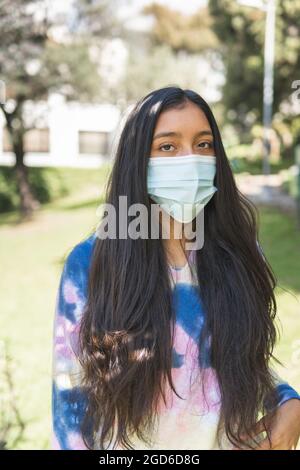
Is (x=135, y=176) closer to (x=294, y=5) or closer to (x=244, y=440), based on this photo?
(x=244, y=440)

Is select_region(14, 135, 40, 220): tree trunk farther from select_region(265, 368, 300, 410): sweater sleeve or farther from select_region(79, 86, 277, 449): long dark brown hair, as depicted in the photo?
select_region(265, 368, 300, 410): sweater sleeve

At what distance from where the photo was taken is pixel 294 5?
16.4 m

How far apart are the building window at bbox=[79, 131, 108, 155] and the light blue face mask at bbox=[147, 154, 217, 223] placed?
30.2m

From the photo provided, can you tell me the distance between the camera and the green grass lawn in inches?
158

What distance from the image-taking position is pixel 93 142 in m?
31.5

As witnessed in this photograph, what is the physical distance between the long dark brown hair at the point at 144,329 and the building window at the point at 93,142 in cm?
3026

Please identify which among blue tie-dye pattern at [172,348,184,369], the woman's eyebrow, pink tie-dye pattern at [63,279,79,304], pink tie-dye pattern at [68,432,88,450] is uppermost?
the woman's eyebrow

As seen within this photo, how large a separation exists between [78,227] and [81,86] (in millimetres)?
3735

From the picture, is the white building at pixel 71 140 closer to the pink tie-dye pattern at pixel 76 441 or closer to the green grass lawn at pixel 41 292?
the green grass lawn at pixel 41 292

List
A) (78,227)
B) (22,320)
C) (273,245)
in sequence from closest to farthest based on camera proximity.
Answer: (22,320), (273,245), (78,227)

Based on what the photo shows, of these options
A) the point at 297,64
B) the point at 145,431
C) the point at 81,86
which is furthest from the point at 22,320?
the point at 297,64

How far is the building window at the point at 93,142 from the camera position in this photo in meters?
31.2

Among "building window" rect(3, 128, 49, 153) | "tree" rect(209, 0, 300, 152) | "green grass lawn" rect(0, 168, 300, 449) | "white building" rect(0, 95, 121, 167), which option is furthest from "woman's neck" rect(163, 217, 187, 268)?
"building window" rect(3, 128, 49, 153)

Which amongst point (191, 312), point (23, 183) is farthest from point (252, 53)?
point (191, 312)
